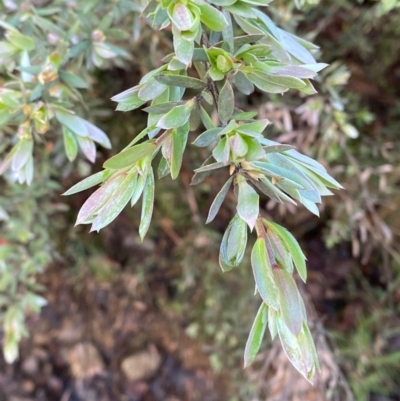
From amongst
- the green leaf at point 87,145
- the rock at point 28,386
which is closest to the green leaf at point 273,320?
the green leaf at point 87,145

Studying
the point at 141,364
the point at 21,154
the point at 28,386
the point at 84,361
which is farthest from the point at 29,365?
the point at 21,154

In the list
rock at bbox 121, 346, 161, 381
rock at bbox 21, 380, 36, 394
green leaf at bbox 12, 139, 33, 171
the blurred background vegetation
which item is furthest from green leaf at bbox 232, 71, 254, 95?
rock at bbox 21, 380, 36, 394

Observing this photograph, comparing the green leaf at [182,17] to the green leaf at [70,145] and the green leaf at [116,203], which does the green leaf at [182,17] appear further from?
the green leaf at [70,145]

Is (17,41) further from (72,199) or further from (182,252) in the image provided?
(182,252)

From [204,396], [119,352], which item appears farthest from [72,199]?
[204,396]

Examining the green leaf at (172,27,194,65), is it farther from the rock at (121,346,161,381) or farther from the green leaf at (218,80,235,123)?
the rock at (121,346,161,381)

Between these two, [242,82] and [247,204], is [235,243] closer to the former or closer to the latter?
[247,204]
